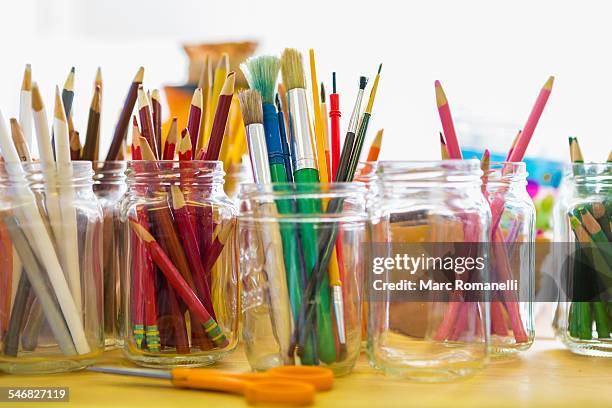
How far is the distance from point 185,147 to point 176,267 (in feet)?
0.30

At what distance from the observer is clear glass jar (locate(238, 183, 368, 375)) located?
1.77 ft

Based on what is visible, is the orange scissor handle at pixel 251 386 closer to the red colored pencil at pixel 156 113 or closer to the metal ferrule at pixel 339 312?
the metal ferrule at pixel 339 312

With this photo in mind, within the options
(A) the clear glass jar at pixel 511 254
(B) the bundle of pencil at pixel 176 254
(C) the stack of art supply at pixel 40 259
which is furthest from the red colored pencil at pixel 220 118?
(A) the clear glass jar at pixel 511 254

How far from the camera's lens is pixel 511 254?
0.63 m

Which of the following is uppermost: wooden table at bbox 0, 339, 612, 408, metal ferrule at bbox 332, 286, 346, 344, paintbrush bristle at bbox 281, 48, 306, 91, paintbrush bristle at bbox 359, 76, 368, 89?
paintbrush bristle at bbox 281, 48, 306, 91

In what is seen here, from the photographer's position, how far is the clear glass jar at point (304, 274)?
0.54 metres

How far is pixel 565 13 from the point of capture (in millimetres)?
1218

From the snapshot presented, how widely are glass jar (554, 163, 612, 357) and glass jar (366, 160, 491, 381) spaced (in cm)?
12

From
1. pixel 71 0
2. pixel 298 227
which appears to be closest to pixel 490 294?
pixel 298 227

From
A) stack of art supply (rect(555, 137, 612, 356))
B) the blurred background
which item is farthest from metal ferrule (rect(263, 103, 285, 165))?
the blurred background

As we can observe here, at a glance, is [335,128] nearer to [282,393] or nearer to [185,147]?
[185,147]

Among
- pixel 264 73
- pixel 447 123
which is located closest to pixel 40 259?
pixel 264 73

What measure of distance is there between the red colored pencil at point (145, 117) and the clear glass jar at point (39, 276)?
0.06 meters

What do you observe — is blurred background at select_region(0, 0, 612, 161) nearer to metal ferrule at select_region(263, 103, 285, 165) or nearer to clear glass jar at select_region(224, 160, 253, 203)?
clear glass jar at select_region(224, 160, 253, 203)
